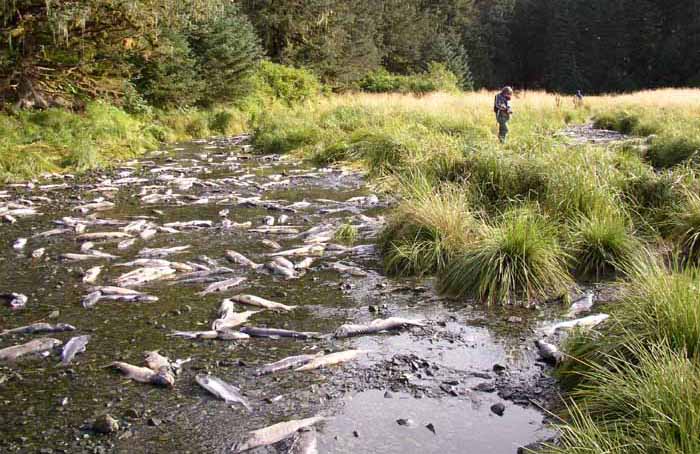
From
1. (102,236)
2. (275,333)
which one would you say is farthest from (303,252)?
(102,236)

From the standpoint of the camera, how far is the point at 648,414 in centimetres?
380

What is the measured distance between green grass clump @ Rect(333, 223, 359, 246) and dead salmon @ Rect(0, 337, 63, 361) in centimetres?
483

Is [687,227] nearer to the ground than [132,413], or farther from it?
nearer to the ground

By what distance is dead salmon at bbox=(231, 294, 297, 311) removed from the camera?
720 cm

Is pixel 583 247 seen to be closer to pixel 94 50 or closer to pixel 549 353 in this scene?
pixel 549 353

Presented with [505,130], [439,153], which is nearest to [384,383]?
[439,153]

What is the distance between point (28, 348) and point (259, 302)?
2.36 meters

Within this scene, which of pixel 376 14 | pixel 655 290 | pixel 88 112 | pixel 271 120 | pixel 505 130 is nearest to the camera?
pixel 655 290

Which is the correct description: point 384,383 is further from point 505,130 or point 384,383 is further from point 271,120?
point 271,120

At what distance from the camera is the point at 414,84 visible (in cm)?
4788

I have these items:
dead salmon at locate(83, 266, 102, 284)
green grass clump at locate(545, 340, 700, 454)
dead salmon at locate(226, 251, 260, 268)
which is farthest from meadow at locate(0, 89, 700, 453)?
dead salmon at locate(83, 266, 102, 284)

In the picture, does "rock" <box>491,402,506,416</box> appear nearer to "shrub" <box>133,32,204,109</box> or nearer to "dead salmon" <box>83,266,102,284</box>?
"dead salmon" <box>83,266,102,284</box>

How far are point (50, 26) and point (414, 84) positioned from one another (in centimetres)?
3323

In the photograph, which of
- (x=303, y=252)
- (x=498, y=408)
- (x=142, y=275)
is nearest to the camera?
(x=498, y=408)
